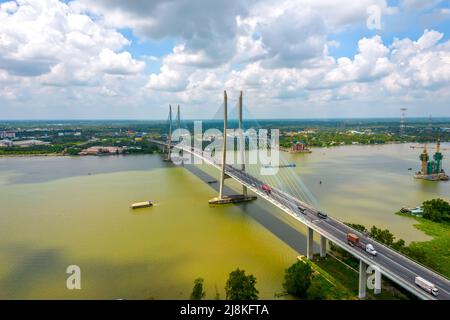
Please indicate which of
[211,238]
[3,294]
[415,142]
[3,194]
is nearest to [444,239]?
[211,238]

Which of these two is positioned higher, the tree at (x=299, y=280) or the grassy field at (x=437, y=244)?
the tree at (x=299, y=280)

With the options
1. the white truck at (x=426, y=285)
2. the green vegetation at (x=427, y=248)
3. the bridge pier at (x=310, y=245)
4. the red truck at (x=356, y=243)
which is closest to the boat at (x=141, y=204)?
the bridge pier at (x=310, y=245)

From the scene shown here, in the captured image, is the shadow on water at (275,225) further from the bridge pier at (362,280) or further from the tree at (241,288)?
the tree at (241,288)

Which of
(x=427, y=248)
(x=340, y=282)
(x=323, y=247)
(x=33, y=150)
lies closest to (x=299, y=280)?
(x=340, y=282)

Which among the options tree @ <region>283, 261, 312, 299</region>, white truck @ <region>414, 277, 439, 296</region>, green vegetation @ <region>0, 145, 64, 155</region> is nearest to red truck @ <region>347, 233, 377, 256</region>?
white truck @ <region>414, 277, 439, 296</region>

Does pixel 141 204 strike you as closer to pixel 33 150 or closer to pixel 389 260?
pixel 389 260

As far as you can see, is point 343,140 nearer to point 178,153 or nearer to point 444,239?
point 178,153
